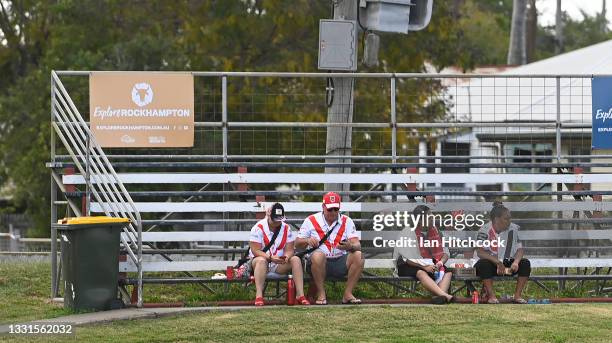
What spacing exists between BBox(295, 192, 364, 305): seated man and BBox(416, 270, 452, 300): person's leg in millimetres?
719

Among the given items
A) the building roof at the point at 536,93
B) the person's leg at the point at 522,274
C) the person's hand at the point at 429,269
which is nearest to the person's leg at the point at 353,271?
the person's hand at the point at 429,269

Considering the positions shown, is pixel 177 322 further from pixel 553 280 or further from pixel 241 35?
pixel 241 35

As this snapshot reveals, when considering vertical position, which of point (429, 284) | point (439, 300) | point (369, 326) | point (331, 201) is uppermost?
point (331, 201)

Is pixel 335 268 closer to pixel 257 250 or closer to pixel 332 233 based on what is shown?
pixel 332 233

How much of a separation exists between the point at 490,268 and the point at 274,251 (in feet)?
8.34

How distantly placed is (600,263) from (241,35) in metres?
18.0

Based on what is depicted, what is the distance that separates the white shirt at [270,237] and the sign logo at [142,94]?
215cm

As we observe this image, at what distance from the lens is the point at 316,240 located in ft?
47.9

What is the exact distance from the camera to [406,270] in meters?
14.9

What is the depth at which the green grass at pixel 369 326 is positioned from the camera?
1194 centimetres

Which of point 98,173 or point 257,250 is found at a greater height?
point 98,173

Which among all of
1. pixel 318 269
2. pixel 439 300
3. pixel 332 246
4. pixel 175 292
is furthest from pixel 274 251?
pixel 439 300

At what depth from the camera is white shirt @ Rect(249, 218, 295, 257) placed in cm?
1456

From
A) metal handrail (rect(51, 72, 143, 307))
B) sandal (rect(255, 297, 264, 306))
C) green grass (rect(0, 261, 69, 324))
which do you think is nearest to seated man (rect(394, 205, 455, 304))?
sandal (rect(255, 297, 264, 306))
